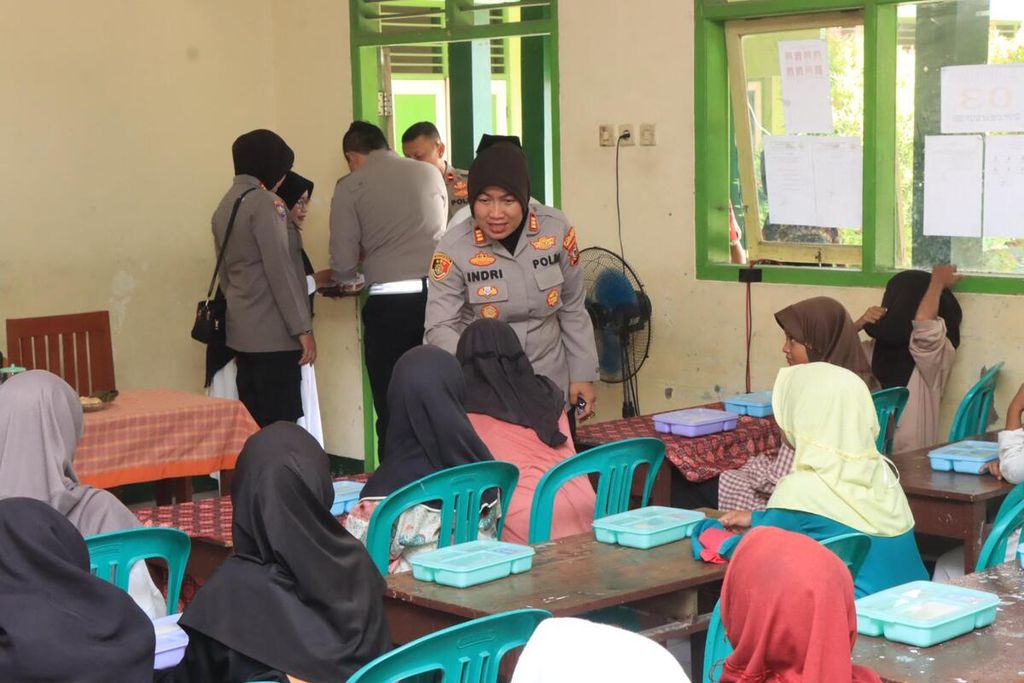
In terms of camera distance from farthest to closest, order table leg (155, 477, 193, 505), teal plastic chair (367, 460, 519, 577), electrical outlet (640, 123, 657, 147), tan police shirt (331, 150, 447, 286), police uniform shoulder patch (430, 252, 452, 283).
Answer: tan police shirt (331, 150, 447, 286)
electrical outlet (640, 123, 657, 147)
table leg (155, 477, 193, 505)
police uniform shoulder patch (430, 252, 452, 283)
teal plastic chair (367, 460, 519, 577)

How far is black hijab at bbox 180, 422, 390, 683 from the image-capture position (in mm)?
2766

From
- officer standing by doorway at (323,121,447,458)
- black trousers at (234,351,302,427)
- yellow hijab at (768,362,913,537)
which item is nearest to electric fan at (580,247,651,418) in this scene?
officer standing by doorway at (323,121,447,458)

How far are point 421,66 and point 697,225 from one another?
8.09ft

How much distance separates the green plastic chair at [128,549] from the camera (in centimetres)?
318

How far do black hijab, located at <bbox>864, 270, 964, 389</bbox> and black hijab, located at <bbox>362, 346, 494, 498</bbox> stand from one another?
2.17 metres

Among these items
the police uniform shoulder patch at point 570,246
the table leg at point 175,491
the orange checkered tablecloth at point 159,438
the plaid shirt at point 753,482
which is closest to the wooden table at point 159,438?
the orange checkered tablecloth at point 159,438

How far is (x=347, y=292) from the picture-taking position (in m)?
7.08

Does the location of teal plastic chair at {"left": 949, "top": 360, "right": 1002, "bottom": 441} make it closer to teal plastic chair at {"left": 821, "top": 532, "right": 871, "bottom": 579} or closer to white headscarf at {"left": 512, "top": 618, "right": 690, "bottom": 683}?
teal plastic chair at {"left": 821, "top": 532, "right": 871, "bottom": 579}

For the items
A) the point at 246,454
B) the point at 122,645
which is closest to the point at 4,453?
the point at 246,454

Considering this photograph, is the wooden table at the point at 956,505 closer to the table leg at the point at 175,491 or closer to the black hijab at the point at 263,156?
the table leg at the point at 175,491

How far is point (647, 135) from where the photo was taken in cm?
646

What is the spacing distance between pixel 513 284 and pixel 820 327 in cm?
115

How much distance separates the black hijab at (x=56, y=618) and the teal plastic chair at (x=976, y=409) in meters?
3.40

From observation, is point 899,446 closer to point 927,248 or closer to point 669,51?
point 927,248
